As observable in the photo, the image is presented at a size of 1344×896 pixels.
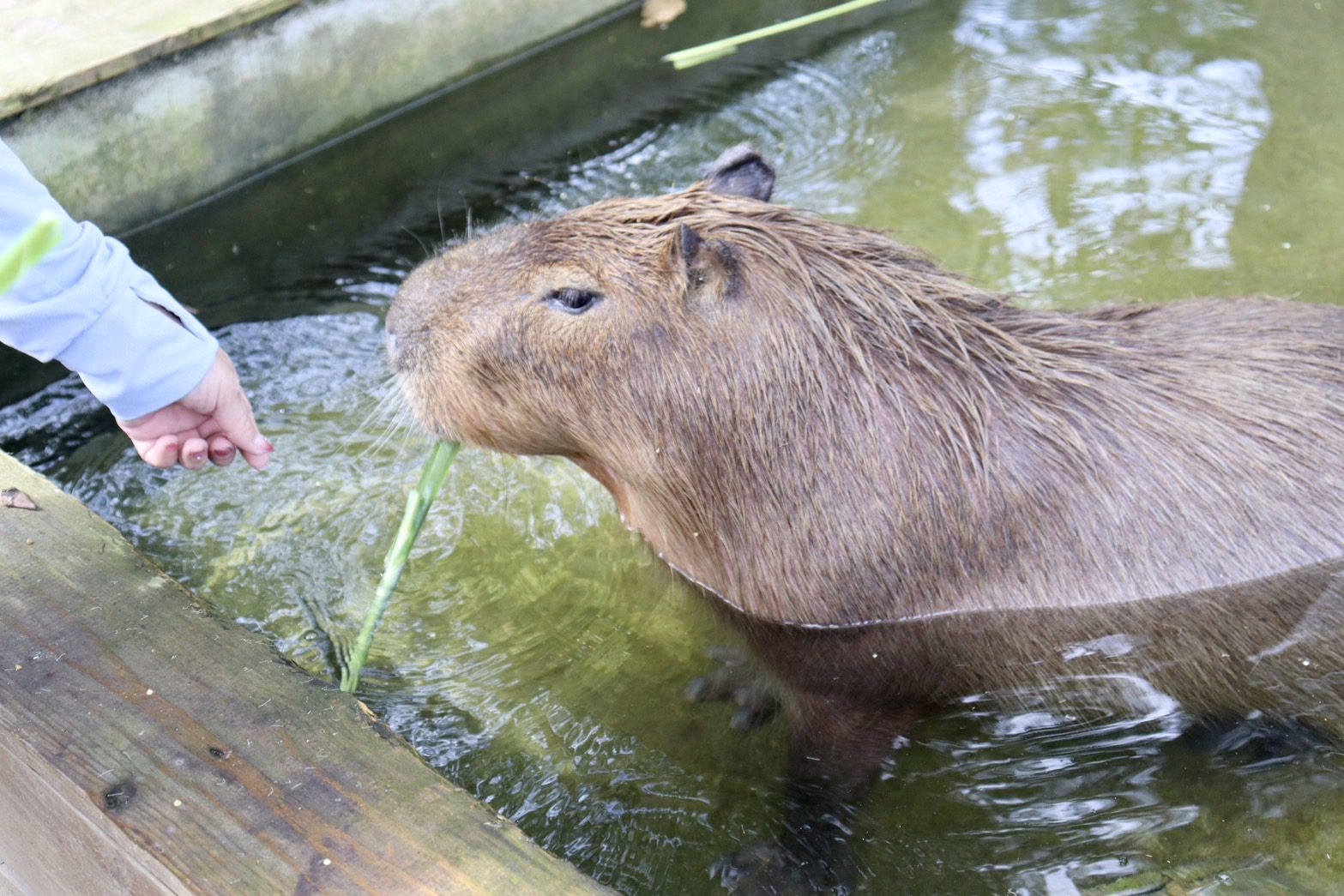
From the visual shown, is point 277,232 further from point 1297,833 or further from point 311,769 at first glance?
point 1297,833

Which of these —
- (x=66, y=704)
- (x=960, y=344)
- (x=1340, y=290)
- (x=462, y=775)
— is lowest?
(x=1340, y=290)

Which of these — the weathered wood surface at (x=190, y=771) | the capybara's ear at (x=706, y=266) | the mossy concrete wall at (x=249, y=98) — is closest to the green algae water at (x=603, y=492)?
the mossy concrete wall at (x=249, y=98)

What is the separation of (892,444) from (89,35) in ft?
11.5

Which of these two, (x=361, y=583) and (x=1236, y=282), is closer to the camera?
(x=361, y=583)

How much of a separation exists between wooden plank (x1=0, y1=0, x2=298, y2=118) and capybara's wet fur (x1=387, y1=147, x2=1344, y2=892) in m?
2.16

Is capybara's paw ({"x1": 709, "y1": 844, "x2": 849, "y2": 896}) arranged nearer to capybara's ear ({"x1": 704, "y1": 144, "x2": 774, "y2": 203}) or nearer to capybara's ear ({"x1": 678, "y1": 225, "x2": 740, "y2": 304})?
capybara's ear ({"x1": 678, "y1": 225, "x2": 740, "y2": 304})

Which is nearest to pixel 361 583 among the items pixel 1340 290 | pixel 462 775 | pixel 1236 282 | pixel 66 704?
pixel 462 775

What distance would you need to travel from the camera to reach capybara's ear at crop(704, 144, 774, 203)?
294cm

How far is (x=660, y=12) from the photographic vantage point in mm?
5902

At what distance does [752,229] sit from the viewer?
2.75m

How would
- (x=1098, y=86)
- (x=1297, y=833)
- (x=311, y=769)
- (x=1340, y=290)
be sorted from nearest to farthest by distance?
A: (x=311, y=769) → (x=1297, y=833) → (x=1340, y=290) → (x=1098, y=86)

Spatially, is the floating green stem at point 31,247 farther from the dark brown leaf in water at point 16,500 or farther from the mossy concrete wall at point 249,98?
the mossy concrete wall at point 249,98

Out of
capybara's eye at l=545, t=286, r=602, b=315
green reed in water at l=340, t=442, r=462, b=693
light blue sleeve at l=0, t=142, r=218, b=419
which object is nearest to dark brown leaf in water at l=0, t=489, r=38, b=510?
light blue sleeve at l=0, t=142, r=218, b=419

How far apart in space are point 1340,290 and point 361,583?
3419mm
